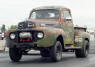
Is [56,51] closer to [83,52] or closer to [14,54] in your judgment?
[14,54]

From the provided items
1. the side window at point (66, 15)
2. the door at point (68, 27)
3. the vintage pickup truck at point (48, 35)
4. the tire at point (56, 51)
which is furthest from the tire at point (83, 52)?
the tire at point (56, 51)

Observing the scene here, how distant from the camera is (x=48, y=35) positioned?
11555mm

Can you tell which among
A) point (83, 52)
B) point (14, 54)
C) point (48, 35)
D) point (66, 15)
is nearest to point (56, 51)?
point (48, 35)

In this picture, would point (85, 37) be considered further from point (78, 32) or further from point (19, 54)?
point (19, 54)

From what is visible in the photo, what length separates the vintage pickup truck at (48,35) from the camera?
11617mm

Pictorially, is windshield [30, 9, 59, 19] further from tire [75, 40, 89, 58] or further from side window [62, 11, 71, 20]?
tire [75, 40, 89, 58]

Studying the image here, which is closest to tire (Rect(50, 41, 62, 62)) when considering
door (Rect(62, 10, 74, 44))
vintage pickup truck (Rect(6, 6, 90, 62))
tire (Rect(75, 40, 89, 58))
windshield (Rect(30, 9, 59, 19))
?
vintage pickup truck (Rect(6, 6, 90, 62))

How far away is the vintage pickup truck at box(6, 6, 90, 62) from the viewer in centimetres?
1162

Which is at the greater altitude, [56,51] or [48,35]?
[48,35]

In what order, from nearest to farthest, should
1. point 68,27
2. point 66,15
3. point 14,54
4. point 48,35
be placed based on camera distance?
point 48,35, point 14,54, point 68,27, point 66,15

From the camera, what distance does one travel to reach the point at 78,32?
14430 mm

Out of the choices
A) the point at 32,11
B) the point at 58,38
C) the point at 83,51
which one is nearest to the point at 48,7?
the point at 32,11

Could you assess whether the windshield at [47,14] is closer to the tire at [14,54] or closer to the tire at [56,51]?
the tire at [56,51]

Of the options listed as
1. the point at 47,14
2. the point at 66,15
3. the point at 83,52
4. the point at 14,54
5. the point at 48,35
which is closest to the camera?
the point at 48,35
